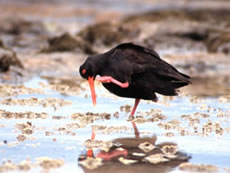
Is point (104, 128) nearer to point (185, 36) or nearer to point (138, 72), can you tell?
point (138, 72)

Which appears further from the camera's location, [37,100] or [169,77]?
[37,100]

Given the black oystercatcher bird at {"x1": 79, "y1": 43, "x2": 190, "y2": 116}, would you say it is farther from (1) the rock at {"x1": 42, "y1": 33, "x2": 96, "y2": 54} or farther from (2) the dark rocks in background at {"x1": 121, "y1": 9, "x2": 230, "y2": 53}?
(2) the dark rocks in background at {"x1": 121, "y1": 9, "x2": 230, "y2": 53}

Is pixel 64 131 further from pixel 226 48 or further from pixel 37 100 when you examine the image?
pixel 226 48

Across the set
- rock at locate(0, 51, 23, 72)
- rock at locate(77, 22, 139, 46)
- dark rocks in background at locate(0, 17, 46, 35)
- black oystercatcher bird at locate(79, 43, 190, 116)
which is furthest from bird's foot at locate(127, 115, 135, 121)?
dark rocks in background at locate(0, 17, 46, 35)

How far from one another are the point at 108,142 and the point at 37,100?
2.72 meters

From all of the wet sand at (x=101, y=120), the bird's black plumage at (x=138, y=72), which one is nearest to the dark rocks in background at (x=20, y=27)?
the wet sand at (x=101, y=120)

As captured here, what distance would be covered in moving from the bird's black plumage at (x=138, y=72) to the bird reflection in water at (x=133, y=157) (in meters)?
1.15

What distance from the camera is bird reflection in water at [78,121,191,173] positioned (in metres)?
5.39

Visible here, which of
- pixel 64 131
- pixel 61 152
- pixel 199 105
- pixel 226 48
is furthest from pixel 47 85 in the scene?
pixel 226 48

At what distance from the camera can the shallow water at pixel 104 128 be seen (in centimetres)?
582

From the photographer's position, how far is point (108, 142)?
6.34m

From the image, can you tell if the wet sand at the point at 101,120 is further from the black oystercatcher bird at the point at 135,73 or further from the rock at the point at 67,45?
the black oystercatcher bird at the point at 135,73

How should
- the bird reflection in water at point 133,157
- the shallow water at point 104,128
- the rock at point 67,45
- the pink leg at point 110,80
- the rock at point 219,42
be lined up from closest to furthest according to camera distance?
the bird reflection in water at point 133,157 → the shallow water at point 104,128 → the pink leg at point 110,80 → the rock at point 67,45 → the rock at point 219,42

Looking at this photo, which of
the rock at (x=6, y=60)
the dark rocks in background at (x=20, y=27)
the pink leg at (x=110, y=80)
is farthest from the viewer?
the dark rocks in background at (x=20, y=27)
